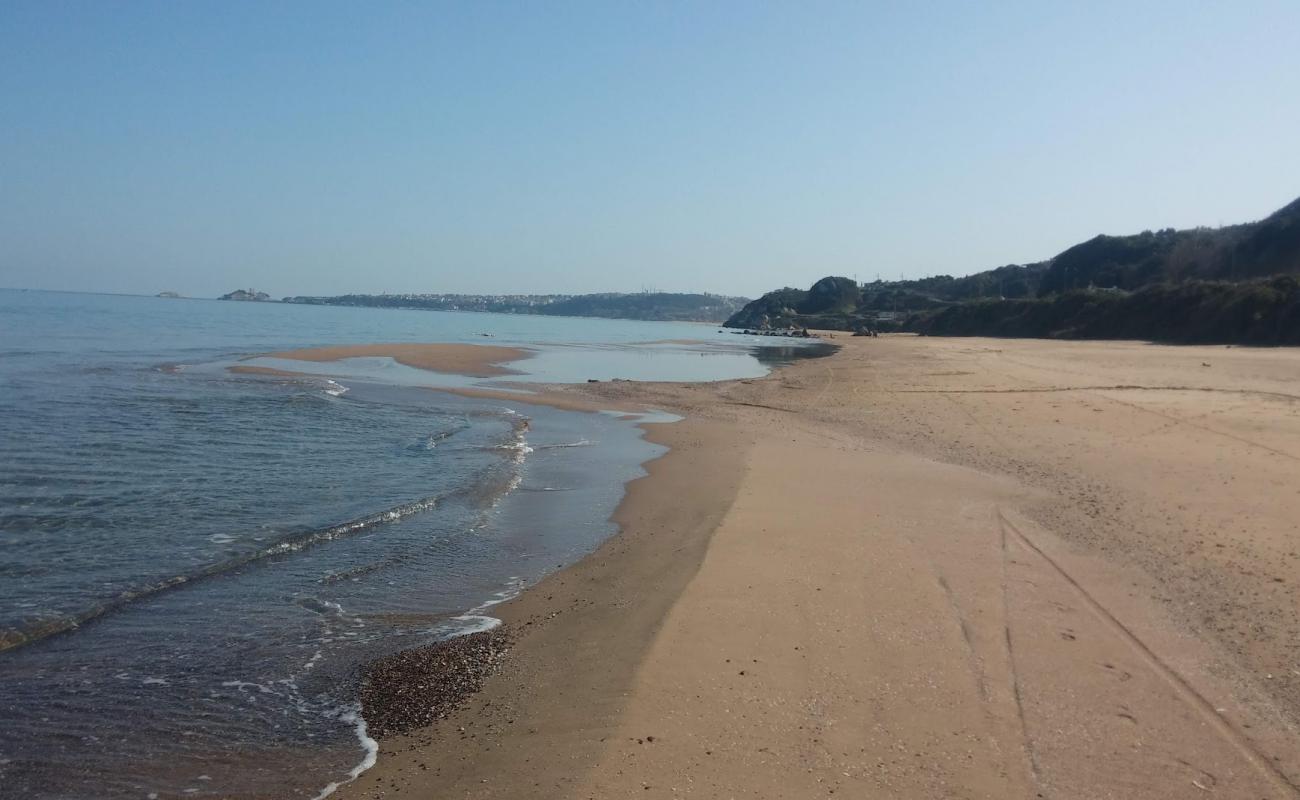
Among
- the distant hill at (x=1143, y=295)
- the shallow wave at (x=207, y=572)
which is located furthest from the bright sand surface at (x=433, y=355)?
the distant hill at (x=1143, y=295)

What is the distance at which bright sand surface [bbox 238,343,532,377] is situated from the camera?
35719mm

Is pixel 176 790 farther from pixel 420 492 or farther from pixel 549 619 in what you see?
pixel 420 492

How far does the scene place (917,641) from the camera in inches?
221

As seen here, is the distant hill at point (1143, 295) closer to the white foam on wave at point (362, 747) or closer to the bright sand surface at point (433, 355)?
the bright sand surface at point (433, 355)

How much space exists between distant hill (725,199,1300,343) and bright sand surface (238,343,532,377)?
114 feet

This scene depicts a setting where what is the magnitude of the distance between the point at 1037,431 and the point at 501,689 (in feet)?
42.5

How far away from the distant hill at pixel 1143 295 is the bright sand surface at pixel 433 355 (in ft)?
114

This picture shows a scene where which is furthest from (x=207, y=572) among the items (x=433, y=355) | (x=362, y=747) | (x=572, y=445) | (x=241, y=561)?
(x=433, y=355)

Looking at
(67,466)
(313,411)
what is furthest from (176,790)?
(313,411)

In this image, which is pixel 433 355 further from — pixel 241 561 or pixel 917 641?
pixel 917 641

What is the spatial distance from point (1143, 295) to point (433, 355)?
43501mm

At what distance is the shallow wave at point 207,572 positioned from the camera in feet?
20.5

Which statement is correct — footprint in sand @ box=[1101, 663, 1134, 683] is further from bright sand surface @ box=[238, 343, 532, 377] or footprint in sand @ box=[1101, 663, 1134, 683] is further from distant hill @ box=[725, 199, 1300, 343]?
distant hill @ box=[725, 199, 1300, 343]

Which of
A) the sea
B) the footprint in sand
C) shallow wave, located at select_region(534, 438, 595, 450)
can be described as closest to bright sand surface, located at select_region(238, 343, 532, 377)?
the sea
